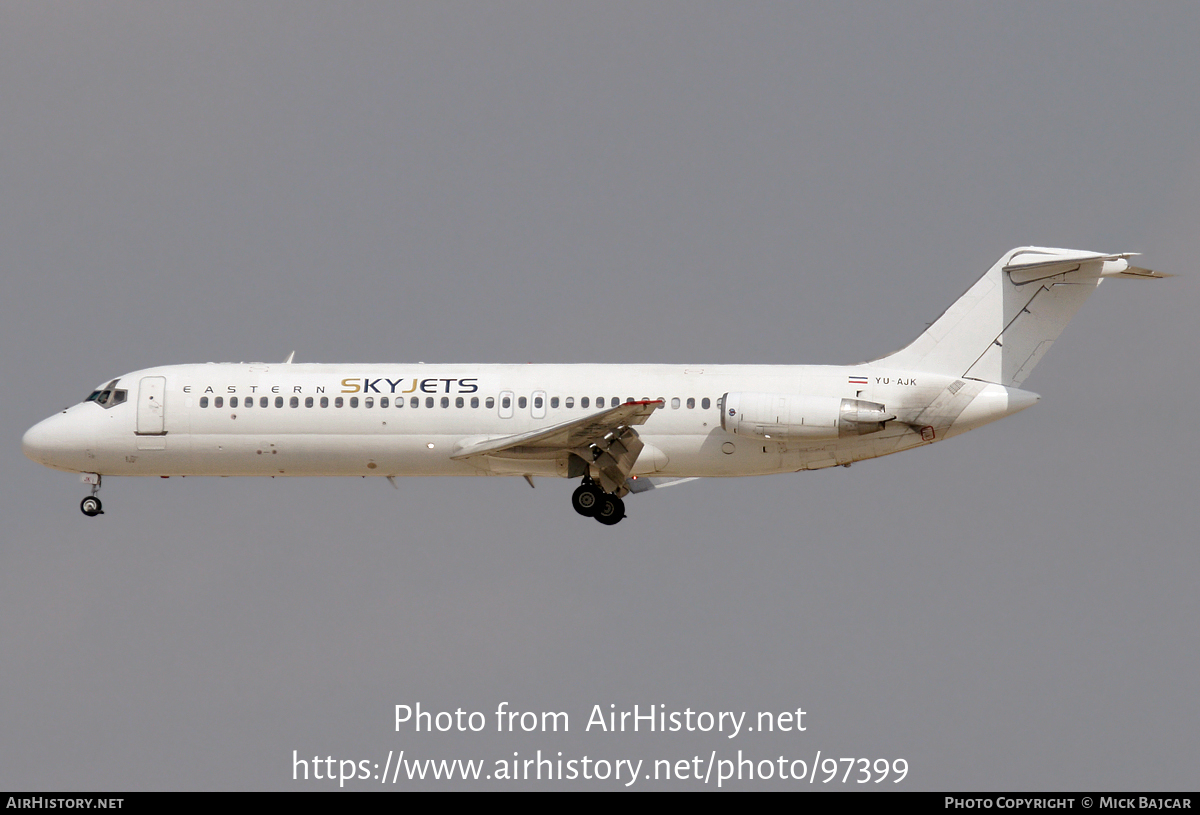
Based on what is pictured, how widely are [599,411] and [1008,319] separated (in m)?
8.94

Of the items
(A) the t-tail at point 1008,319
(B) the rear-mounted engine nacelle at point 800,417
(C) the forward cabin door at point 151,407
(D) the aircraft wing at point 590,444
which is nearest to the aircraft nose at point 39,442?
(C) the forward cabin door at point 151,407

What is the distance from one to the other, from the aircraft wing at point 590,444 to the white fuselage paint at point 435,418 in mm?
317

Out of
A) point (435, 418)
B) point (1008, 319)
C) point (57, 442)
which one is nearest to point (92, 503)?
point (57, 442)

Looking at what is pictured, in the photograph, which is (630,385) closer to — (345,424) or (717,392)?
(717,392)

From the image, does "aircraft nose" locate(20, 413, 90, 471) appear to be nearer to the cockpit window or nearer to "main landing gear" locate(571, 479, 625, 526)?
the cockpit window

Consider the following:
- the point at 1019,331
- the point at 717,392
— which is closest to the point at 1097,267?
the point at 1019,331

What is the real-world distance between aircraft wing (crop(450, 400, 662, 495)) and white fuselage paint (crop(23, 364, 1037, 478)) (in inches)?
12.5

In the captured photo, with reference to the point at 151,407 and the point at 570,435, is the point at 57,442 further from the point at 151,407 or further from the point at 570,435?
the point at 570,435

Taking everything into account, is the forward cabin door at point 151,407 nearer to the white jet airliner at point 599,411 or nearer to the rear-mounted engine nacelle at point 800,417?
the white jet airliner at point 599,411

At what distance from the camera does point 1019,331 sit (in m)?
34.2

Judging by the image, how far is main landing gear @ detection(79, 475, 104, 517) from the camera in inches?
1417

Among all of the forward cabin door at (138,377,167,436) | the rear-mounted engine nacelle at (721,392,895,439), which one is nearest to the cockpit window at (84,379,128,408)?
the forward cabin door at (138,377,167,436)

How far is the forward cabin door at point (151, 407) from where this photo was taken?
35375mm

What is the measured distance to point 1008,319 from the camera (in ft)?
112
